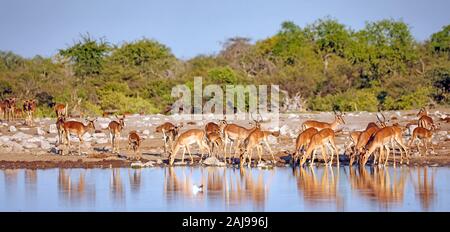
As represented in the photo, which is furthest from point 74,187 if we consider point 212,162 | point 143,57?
point 143,57

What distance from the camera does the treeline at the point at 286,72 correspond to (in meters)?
36.5

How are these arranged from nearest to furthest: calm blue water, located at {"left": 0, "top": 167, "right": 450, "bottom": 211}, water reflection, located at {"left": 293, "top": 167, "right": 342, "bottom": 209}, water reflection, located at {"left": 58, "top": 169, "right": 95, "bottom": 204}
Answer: calm blue water, located at {"left": 0, "top": 167, "right": 450, "bottom": 211}, water reflection, located at {"left": 293, "top": 167, "right": 342, "bottom": 209}, water reflection, located at {"left": 58, "top": 169, "right": 95, "bottom": 204}

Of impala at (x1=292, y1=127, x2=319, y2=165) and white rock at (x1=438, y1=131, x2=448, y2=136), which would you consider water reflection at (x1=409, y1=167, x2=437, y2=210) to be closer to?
impala at (x1=292, y1=127, x2=319, y2=165)

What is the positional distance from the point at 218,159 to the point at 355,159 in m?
2.86

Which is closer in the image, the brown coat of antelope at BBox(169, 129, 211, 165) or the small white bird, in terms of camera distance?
the small white bird

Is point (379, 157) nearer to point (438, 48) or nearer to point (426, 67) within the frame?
point (426, 67)

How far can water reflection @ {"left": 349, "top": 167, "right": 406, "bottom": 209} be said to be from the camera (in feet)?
43.8

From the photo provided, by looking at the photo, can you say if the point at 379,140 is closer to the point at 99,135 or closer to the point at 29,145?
the point at 29,145

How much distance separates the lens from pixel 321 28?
52312 mm

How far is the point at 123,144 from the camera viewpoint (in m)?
22.2

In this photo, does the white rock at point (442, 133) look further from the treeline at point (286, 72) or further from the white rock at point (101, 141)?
the treeline at point (286, 72)

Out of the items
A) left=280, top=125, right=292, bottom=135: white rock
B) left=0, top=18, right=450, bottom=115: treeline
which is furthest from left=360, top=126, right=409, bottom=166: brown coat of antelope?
left=0, top=18, right=450, bottom=115: treeline

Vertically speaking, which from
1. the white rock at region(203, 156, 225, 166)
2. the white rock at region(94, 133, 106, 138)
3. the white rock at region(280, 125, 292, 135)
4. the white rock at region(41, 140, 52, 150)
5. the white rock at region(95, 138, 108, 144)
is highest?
the white rock at region(280, 125, 292, 135)
